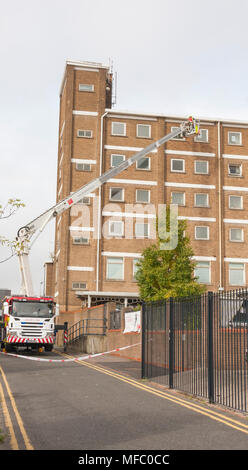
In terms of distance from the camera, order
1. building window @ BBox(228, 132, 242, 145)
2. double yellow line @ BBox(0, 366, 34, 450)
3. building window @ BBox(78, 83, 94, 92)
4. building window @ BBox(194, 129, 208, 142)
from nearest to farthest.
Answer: double yellow line @ BBox(0, 366, 34, 450), building window @ BBox(78, 83, 94, 92), building window @ BBox(194, 129, 208, 142), building window @ BBox(228, 132, 242, 145)

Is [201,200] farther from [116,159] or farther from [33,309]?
[33,309]

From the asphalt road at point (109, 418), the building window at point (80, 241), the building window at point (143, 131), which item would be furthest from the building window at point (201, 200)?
the asphalt road at point (109, 418)

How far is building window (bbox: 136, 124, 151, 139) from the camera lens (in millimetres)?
49500

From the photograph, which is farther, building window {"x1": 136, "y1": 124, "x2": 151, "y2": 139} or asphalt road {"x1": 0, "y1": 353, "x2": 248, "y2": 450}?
building window {"x1": 136, "y1": 124, "x2": 151, "y2": 139}

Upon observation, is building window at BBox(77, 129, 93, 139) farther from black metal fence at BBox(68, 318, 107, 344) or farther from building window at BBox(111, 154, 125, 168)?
black metal fence at BBox(68, 318, 107, 344)

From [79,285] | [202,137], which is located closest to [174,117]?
[202,137]

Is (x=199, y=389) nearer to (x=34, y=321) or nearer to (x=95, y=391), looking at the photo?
(x=95, y=391)

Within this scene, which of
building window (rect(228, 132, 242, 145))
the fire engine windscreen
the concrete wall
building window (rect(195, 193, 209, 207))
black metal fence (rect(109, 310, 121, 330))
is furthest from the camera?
building window (rect(228, 132, 242, 145))

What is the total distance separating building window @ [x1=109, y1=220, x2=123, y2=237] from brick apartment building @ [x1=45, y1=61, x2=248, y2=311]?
86 millimetres

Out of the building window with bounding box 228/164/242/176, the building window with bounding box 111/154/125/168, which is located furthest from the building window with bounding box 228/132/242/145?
the building window with bounding box 111/154/125/168

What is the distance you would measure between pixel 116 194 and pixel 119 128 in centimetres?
608

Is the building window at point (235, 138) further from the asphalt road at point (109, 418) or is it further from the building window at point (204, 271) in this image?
the asphalt road at point (109, 418)

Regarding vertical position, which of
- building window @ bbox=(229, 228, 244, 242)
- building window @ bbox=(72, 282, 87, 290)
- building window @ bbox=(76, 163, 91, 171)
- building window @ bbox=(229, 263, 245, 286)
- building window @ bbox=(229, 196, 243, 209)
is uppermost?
building window @ bbox=(76, 163, 91, 171)

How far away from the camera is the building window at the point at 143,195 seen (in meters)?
48.2
